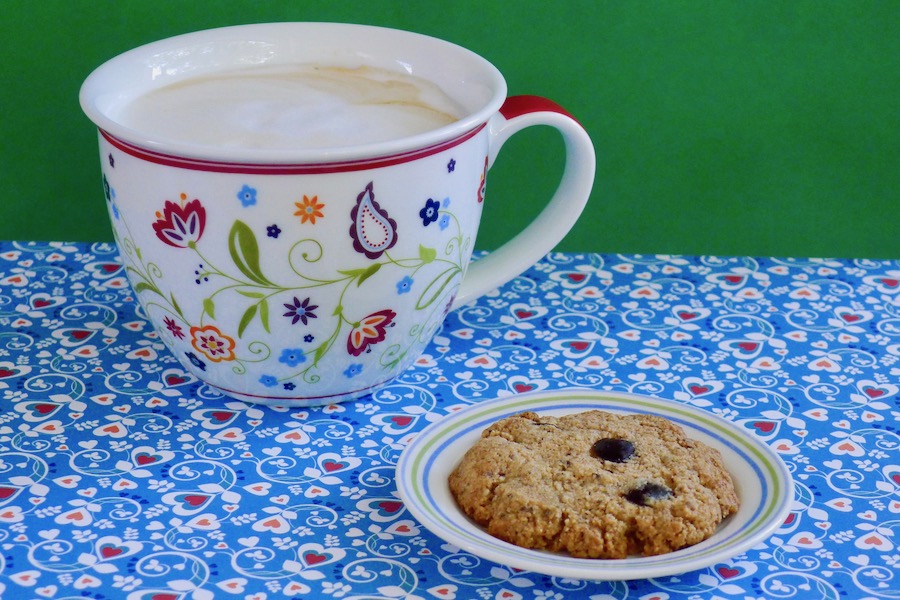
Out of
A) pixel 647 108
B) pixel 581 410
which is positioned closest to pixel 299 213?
pixel 581 410

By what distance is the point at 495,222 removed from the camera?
116cm

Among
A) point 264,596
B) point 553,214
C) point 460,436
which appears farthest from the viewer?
point 553,214

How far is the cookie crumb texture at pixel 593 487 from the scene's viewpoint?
2.18 feet

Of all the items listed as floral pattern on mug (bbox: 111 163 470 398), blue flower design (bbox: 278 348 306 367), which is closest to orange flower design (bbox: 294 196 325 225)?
floral pattern on mug (bbox: 111 163 470 398)

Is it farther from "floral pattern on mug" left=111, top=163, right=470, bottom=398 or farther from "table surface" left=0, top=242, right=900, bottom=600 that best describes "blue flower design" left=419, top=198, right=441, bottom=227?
"table surface" left=0, top=242, right=900, bottom=600

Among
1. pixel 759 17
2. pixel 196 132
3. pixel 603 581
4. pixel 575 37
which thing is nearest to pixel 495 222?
pixel 575 37

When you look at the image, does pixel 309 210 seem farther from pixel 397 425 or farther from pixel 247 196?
pixel 397 425

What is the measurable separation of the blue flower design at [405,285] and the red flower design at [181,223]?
0.15 metres

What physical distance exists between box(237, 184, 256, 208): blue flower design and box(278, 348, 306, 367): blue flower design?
12 cm

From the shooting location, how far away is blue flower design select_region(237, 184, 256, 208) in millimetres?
730

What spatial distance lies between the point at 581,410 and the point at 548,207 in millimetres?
194

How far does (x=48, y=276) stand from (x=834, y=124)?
801 mm

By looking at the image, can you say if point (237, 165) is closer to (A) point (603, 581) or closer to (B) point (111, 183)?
(B) point (111, 183)

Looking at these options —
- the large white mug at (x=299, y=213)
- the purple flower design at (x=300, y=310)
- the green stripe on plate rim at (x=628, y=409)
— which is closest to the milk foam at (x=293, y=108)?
the large white mug at (x=299, y=213)
